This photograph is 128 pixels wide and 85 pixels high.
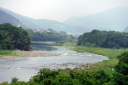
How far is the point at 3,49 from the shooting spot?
72.8 metres

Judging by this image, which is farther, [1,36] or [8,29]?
[8,29]

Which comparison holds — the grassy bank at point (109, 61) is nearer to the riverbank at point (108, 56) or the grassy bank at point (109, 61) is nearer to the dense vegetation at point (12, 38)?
the riverbank at point (108, 56)

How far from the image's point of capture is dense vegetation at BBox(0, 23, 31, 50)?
2980 inches

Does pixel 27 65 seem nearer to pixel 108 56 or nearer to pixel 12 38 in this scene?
pixel 12 38

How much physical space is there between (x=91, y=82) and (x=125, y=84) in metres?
3.59

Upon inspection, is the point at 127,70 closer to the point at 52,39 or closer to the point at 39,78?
the point at 39,78

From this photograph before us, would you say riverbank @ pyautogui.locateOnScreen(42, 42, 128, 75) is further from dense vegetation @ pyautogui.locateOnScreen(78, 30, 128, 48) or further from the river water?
dense vegetation @ pyautogui.locateOnScreen(78, 30, 128, 48)

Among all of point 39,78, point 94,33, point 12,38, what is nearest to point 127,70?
point 39,78

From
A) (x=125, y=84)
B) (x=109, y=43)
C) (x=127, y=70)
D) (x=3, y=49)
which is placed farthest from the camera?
(x=109, y=43)

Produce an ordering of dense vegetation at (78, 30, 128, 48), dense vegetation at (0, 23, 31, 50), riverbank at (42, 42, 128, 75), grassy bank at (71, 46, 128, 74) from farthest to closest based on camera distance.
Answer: dense vegetation at (78, 30, 128, 48) < dense vegetation at (0, 23, 31, 50) < grassy bank at (71, 46, 128, 74) < riverbank at (42, 42, 128, 75)

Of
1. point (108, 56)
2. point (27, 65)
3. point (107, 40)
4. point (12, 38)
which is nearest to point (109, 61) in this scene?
point (108, 56)

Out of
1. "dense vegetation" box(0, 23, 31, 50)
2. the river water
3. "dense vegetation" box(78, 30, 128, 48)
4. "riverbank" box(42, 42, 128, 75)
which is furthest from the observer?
"dense vegetation" box(78, 30, 128, 48)

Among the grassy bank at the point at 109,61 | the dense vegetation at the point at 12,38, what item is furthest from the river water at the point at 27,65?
the dense vegetation at the point at 12,38

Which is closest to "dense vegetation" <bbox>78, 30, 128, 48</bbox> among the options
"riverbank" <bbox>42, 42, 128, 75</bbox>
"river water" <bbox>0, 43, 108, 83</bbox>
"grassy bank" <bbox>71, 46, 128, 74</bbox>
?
"riverbank" <bbox>42, 42, 128, 75</bbox>
